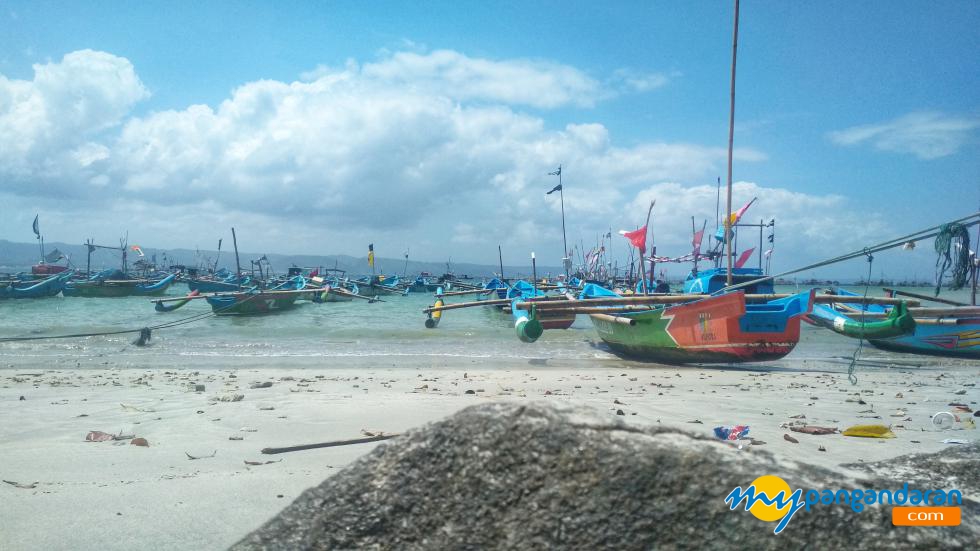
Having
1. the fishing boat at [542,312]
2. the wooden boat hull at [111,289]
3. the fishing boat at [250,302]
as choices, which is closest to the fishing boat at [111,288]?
the wooden boat hull at [111,289]

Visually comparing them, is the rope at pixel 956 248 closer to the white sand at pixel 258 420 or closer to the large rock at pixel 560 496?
the white sand at pixel 258 420

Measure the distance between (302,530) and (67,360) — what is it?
51.6ft

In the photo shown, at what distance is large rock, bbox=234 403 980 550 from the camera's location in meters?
1.46

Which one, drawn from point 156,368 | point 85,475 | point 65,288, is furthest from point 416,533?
point 65,288

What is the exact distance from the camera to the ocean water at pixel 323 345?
14.1 m

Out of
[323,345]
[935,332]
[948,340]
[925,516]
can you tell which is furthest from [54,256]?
[925,516]

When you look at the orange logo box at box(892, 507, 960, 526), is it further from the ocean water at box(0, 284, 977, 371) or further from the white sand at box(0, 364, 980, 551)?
the ocean water at box(0, 284, 977, 371)

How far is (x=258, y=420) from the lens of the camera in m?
6.13

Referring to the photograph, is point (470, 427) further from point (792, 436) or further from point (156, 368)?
point (156, 368)

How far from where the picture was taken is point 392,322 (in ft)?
88.2

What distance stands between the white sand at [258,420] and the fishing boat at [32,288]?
102ft

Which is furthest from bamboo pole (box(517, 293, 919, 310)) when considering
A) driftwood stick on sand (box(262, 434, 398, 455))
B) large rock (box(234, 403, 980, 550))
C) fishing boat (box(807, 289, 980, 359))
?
large rock (box(234, 403, 980, 550))

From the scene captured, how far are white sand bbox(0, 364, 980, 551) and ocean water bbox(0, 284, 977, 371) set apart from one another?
6.51ft

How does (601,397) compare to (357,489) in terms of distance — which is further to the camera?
(601,397)
